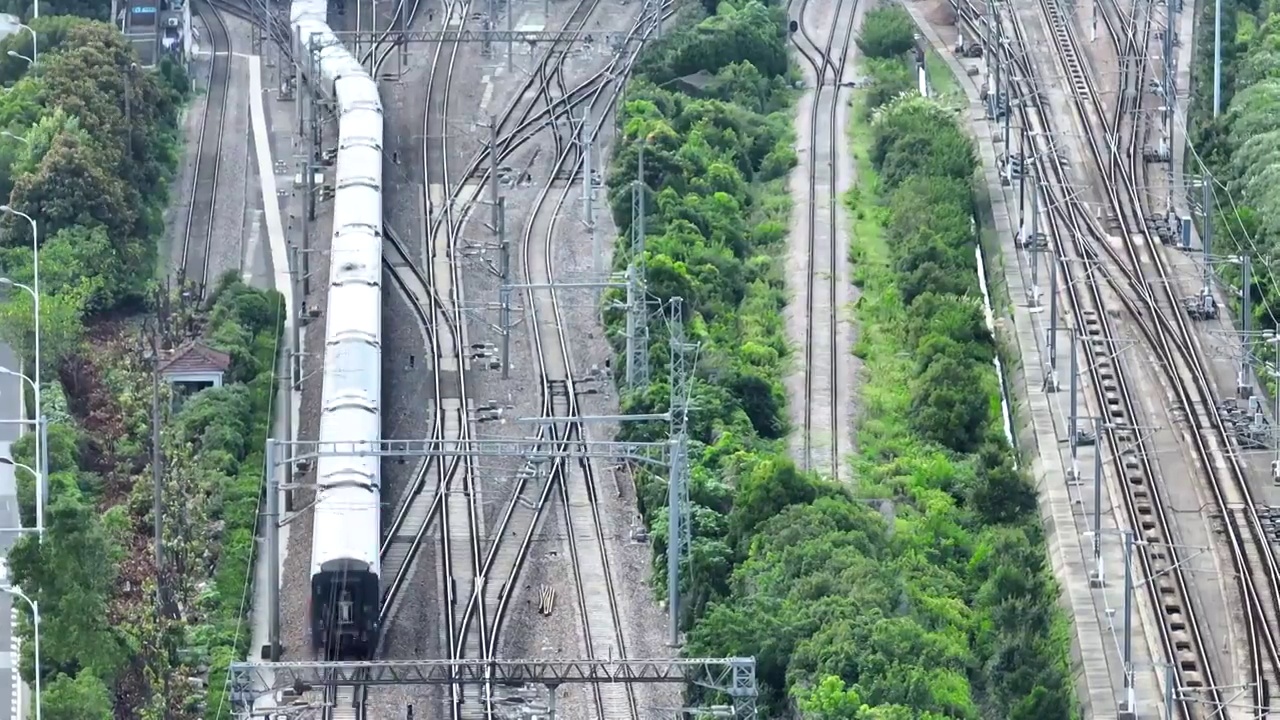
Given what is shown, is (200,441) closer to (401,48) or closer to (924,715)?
(924,715)

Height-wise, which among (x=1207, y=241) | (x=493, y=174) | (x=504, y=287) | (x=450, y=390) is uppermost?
(x=493, y=174)

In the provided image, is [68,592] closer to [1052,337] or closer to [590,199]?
[1052,337]

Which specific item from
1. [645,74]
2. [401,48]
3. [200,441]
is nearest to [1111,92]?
[645,74]

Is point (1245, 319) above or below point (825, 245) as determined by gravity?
below

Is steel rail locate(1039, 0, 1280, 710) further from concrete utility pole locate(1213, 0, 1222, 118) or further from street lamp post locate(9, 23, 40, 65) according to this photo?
street lamp post locate(9, 23, 40, 65)

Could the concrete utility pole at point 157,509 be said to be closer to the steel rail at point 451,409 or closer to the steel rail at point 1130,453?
the steel rail at point 451,409

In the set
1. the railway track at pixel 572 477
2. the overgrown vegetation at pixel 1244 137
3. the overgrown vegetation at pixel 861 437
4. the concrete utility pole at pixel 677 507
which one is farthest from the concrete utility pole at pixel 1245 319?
the railway track at pixel 572 477

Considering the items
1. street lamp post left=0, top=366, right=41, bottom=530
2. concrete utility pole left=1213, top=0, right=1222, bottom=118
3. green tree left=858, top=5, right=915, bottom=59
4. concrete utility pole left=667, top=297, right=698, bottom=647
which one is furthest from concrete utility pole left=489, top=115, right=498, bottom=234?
street lamp post left=0, top=366, right=41, bottom=530

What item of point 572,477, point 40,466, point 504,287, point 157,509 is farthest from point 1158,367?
point 40,466
